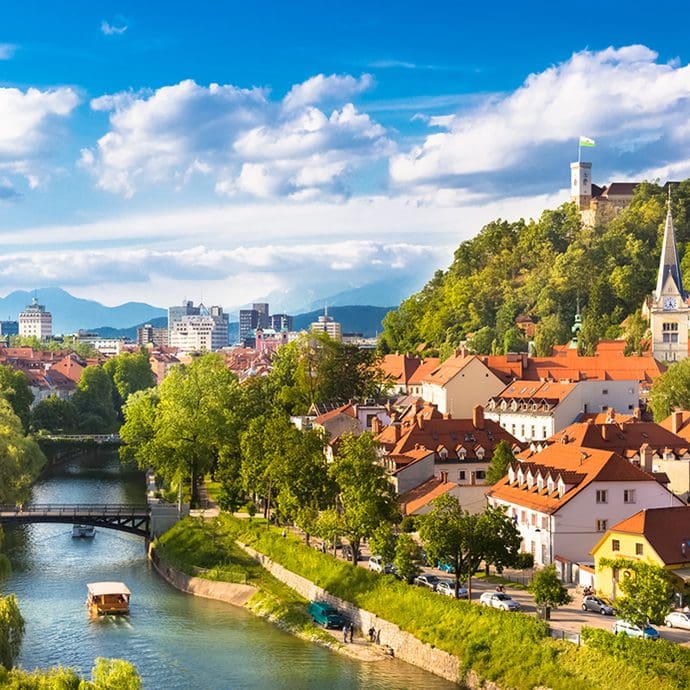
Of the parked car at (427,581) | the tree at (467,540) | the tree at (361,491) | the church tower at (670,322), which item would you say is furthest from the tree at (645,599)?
the church tower at (670,322)

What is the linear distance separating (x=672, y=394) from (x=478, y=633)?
40565 millimetres

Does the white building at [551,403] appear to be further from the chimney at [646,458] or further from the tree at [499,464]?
the chimney at [646,458]

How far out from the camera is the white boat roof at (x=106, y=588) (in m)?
49.5

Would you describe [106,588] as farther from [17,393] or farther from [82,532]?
[17,393]

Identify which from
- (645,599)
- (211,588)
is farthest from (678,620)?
(211,588)

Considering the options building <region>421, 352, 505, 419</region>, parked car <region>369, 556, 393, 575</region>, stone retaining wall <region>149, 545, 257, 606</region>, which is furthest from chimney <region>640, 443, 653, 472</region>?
building <region>421, 352, 505, 419</region>

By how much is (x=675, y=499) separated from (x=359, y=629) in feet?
44.3

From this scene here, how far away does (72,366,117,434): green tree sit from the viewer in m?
122

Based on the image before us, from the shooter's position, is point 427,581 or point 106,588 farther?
point 106,588

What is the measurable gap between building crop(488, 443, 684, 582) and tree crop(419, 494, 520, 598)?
10.4 ft

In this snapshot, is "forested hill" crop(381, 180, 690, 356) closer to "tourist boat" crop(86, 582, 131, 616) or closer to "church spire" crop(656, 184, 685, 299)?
"church spire" crop(656, 184, 685, 299)

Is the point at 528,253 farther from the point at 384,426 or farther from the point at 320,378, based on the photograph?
→ the point at 384,426

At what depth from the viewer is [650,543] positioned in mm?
41781

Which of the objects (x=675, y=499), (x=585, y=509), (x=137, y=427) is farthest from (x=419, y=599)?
(x=137, y=427)
